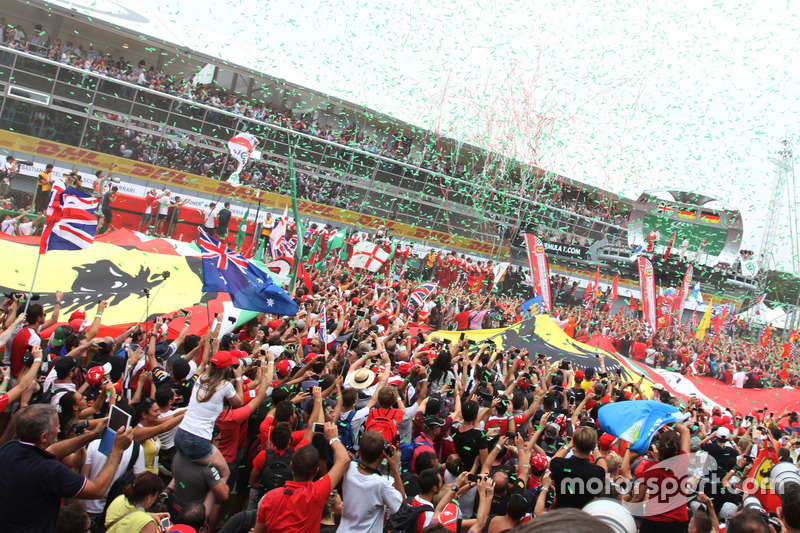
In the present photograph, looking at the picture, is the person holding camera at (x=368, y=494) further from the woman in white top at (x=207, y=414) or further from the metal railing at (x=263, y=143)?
the metal railing at (x=263, y=143)

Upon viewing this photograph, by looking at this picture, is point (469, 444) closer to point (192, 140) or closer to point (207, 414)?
point (207, 414)

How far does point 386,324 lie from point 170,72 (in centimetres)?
2361

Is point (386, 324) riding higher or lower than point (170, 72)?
lower

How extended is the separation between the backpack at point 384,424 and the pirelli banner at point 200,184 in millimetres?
12889

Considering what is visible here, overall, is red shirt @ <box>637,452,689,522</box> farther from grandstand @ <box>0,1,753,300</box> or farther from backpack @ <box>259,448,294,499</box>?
grandstand @ <box>0,1,753,300</box>

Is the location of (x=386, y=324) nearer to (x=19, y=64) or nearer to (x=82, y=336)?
(x=82, y=336)

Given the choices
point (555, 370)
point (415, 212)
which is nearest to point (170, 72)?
Result: point (415, 212)

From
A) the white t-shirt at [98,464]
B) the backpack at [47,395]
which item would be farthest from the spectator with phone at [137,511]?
the backpack at [47,395]

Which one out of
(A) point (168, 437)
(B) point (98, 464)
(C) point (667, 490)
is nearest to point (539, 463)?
(C) point (667, 490)

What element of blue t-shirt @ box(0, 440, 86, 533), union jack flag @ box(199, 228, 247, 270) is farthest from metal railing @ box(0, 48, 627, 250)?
blue t-shirt @ box(0, 440, 86, 533)

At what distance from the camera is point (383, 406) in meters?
5.10

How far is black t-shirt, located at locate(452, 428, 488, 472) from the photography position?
5.35 metres

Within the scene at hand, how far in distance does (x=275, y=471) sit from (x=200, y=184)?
21.7 m

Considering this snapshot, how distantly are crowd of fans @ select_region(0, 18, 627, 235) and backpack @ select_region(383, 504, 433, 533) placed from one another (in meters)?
22.2
